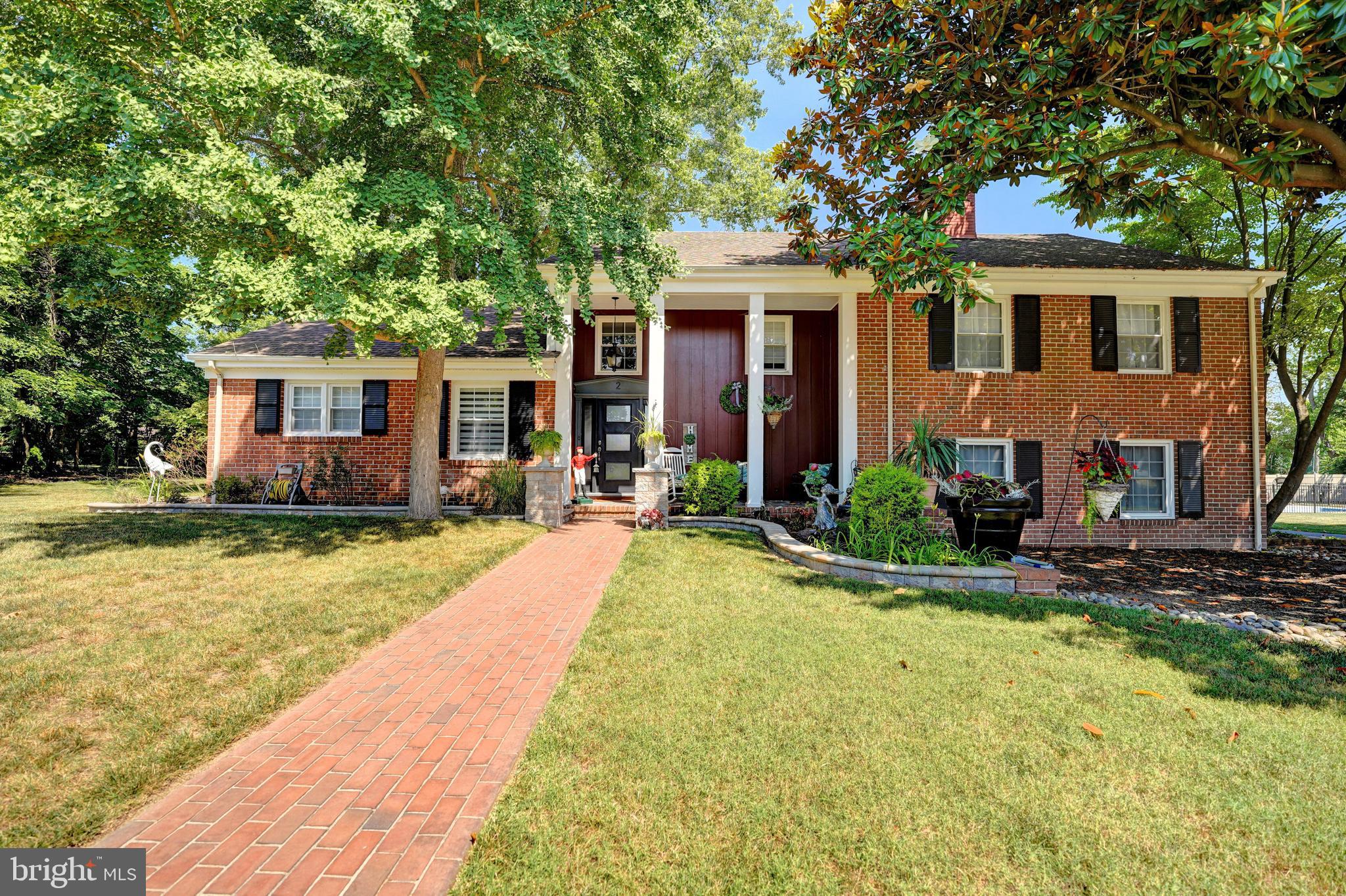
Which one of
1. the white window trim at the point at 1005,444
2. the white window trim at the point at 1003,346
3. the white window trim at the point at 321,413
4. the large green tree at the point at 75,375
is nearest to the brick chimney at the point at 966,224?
the white window trim at the point at 1003,346

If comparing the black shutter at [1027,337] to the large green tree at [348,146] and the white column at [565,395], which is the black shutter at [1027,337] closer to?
the large green tree at [348,146]

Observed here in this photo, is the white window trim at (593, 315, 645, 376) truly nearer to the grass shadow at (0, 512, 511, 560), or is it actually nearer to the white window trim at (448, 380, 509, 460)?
the white window trim at (448, 380, 509, 460)

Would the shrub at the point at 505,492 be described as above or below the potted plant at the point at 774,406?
below

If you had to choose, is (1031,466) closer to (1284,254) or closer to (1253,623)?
(1253,623)

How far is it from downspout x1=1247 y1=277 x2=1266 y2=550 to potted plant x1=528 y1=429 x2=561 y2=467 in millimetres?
12498

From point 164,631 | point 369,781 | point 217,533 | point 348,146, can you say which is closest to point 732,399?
point 348,146

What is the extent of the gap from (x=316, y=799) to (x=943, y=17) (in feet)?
28.8

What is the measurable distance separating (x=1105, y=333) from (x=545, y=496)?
1057cm

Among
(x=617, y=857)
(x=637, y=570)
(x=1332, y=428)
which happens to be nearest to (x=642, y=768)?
(x=617, y=857)

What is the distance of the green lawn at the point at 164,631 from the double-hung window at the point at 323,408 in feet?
11.7

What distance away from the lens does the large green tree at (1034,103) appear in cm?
479

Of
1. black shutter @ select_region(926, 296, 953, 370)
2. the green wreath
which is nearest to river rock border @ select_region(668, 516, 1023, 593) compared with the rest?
the green wreath

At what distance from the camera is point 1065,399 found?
10.3 m

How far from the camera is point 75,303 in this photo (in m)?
7.67
